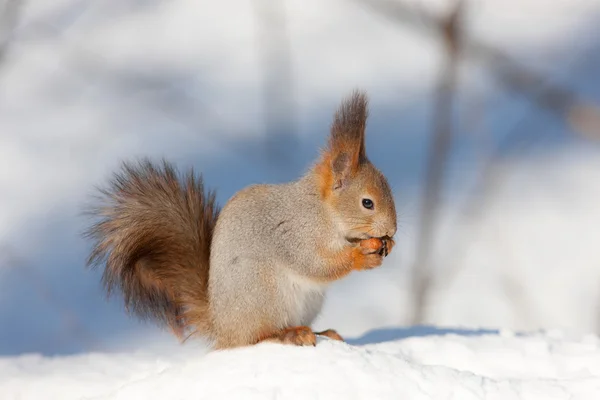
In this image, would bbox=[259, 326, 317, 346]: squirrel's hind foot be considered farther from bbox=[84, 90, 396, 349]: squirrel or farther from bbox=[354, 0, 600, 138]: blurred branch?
bbox=[354, 0, 600, 138]: blurred branch

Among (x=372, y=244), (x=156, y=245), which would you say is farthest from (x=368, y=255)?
(x=156, y=245)

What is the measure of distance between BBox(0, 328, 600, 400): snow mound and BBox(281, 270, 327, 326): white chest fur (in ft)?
0.33

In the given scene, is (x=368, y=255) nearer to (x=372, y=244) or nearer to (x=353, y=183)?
(x=372, y=244)

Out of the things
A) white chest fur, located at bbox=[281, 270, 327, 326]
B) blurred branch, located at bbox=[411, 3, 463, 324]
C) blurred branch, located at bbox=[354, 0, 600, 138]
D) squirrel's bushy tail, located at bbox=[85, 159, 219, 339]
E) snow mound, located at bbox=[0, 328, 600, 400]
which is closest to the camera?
blurred branch, located at bbox=[354, 0, 600, 138]

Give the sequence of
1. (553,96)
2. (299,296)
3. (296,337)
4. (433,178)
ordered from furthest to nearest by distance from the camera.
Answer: (433,178) → (299,296) → (296,337) → (553,96)

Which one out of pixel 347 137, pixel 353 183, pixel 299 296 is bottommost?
pixel 299 296

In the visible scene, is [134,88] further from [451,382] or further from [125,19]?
[451,382]

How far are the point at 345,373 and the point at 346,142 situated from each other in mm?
660

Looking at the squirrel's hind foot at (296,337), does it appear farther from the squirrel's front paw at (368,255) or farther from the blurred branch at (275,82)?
the blurred branch at (275,82)

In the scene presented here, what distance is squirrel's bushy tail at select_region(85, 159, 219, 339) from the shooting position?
2.27 metres

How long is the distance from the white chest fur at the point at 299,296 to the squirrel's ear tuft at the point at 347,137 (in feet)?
0.99

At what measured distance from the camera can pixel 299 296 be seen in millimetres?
2193

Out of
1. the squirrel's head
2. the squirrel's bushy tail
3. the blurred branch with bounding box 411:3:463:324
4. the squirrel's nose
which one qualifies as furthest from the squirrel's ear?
the blurred branch with bounding box 411:3:463:324

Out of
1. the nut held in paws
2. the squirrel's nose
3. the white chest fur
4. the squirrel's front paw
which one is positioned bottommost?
the white chest fur
